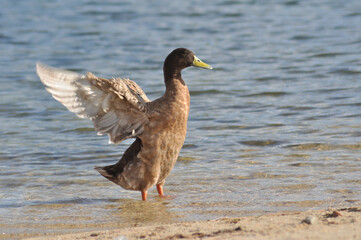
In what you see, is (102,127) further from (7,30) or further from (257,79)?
(7,30)

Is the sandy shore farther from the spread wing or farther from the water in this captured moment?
the spread wing

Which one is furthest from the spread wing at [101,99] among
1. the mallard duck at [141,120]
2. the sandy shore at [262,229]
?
the sandy shore at [262,229]

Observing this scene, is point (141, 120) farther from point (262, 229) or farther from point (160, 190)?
point (262, 229)

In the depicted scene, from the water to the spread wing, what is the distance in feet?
2.60

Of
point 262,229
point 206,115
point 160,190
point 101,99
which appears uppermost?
point 101,99

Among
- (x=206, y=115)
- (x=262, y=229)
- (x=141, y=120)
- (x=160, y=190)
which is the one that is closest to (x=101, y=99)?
(x=141, y=120)

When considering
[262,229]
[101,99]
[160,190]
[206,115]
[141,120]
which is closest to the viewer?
[262,229]

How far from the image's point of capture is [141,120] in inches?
270

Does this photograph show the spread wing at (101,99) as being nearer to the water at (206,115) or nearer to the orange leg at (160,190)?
the orange leg at (160,190)

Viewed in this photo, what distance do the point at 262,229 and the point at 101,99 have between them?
230 centimetres

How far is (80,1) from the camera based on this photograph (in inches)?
998

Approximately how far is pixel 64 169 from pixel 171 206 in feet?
6.87

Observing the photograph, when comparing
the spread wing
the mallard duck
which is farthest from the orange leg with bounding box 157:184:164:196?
the spread wing

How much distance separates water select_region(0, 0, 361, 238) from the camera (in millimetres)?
6750
